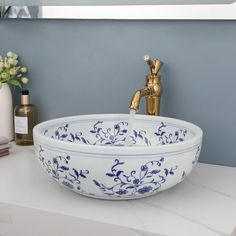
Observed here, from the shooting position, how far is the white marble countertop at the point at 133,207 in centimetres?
95

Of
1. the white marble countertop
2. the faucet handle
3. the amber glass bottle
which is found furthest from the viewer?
the amber glass bottle

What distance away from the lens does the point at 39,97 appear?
61.5 inches

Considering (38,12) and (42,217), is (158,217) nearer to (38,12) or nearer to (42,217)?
(42,217)

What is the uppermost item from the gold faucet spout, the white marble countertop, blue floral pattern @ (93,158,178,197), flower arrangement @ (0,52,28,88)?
flower arrangement @ (0,52,28,88)

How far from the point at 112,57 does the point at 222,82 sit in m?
0.33

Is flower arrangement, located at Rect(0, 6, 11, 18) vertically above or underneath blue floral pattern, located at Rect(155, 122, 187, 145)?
above

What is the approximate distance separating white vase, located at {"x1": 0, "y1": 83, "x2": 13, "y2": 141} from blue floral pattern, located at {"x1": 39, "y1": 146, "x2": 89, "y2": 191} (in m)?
0.51

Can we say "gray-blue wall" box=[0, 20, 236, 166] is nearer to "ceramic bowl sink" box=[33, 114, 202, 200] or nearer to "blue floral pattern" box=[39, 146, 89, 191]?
"ceramic bowl sink" box=[33, 114, 202, 200]

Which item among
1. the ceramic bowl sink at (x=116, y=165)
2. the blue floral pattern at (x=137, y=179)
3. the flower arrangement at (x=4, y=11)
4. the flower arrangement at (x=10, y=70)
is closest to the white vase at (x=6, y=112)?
the flower arrangement at (x=10, y=70)

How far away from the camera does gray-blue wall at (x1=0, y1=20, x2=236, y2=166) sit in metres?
1.30

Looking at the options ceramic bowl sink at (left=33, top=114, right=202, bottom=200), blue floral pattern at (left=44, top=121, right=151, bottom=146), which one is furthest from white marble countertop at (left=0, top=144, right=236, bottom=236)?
blue floral pattern at (left=44, top=121, right=151, bottom=146)

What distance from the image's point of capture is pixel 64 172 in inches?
40.1

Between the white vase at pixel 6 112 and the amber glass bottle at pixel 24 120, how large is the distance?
0.05m

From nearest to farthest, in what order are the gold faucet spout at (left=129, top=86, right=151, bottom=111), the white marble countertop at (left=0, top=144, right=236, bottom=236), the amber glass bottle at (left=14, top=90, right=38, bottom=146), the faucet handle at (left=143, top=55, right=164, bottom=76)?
1. the white marble countertop at (left=0, top=144, right=236, bottom=236)
2. the gold faucet spout at (left=129, top=86, right=151, bottom=111)
3. the faucet handle at (left=143, top=55, right=164, bottom=76)
4. the amber glass bottle at (left=14, top=90, right=38, bottom=146)
